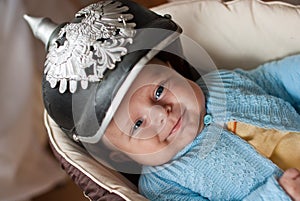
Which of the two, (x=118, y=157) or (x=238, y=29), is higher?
(x=238, y=29)

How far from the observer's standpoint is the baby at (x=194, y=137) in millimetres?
889

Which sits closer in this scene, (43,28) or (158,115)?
(158,115)

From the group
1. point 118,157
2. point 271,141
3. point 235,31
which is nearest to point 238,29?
point 235,31

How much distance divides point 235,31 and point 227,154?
0.80 ft

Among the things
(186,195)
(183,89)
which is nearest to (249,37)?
(183,89)

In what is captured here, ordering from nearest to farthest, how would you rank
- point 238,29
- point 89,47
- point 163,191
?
point 89,47, point 163,191, point 238,29

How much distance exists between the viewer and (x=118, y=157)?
977 mm

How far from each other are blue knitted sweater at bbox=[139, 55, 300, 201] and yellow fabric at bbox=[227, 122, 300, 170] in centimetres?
2

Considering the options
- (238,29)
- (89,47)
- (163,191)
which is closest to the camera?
(89,47)

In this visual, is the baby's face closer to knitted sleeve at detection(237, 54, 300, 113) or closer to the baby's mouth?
the baby's mouth

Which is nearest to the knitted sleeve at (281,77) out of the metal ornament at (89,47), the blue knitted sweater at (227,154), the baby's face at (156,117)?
the blue knitted sweater at (227,154)

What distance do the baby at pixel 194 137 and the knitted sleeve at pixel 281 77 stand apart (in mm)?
46

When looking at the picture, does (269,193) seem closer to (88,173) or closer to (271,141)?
(271,141)

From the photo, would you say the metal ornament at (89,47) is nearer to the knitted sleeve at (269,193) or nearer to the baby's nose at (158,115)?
the baby's nose at (158,115)
